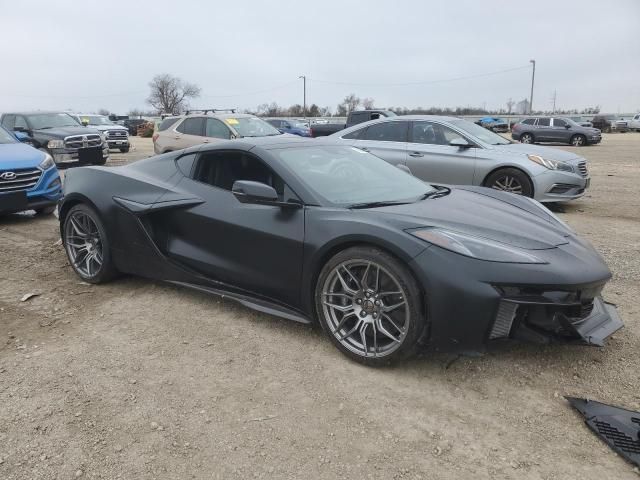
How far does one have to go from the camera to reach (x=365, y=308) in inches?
117

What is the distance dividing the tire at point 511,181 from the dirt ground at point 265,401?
3.65m

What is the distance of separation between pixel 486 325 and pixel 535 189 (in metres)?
5.35

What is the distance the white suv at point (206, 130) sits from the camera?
1078 cm

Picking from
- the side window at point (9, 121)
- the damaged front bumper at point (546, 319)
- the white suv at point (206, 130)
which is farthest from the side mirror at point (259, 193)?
the side window at point (9, 121)

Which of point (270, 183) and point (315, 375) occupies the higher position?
point (270, 183)

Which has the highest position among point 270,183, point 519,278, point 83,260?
point 270,183

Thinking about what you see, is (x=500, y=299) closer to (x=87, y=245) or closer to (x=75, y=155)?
(x=87, y=245)

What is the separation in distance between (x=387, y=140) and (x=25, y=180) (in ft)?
17.8

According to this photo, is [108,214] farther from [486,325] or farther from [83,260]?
[486,325]

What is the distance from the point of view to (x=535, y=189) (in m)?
7.31

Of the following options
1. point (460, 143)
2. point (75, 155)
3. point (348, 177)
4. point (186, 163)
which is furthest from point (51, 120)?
point (348, 177)

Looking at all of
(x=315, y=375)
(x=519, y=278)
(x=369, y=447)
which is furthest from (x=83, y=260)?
(x=519, y=278)

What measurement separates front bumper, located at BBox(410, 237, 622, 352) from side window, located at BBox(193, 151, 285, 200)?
4.08 feet

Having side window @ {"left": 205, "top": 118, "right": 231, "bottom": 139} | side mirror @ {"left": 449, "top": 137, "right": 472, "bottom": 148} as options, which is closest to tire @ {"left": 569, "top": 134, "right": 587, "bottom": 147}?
side mirror @ {"left": 449, "top": 137, "right": 472, "bottom": 148}
